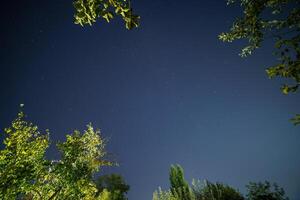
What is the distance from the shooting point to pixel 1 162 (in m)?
15.3

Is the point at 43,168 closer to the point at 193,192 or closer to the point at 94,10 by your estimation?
the point at 94,10

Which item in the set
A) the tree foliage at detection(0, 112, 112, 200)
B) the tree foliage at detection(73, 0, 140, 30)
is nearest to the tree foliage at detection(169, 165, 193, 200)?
the tree foliage at detection(0, 112, 112, 200)

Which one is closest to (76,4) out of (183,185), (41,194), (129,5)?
(129,5)

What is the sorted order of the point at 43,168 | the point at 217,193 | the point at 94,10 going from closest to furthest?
the point at 94,10 < the point at 43,168 < the point at 217,193

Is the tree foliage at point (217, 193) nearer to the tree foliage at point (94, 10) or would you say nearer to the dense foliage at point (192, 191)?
the dense foliage at point (192, 191)

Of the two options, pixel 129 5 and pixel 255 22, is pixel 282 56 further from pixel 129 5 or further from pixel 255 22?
pixel 129 5

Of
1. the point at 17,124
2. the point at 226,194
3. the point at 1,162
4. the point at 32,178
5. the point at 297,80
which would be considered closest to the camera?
the point at 297,80

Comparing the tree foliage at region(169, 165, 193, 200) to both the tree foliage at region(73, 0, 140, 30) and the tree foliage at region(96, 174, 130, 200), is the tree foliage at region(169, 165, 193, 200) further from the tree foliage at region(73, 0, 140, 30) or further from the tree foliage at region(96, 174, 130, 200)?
the tree foliage at region(73, 0, 140, 30)

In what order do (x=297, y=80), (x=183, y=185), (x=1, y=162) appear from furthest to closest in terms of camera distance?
(x=183, y=185) < (x=1, y=162) < (x=297, y=80)

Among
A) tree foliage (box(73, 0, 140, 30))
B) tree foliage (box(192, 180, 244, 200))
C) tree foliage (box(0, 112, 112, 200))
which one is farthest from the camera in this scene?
tree foliage (box(192, 180, 244, 200))

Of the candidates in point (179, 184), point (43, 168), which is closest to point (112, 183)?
point (179, 184)

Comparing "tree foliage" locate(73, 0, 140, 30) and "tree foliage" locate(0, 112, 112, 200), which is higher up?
"tree foliage" locate(0, 112, 112, 200)

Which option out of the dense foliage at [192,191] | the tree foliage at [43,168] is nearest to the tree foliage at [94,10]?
the tree foliage at [43,168]

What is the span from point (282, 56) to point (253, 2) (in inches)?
117
